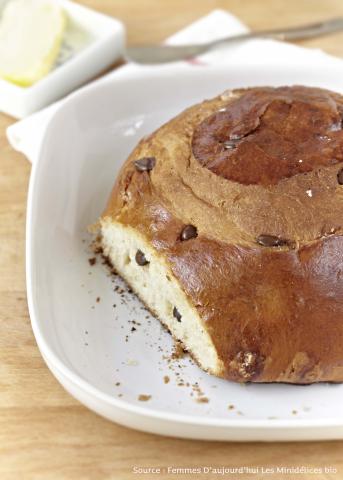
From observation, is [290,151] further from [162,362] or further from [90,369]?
[90,369]

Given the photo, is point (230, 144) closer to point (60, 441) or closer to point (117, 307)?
point (117, 307)

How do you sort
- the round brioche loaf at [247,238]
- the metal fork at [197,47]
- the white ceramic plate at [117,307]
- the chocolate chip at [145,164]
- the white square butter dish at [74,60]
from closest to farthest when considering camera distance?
the white ceramic plate at [117,307], the round brioche loaf at [247,238], the chocolate chip at [145,164], the white square butter dish at [74,60], the metal fork at [197,47]

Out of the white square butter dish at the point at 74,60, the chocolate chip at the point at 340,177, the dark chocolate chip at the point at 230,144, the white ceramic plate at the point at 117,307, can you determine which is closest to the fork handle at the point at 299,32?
the white square butter dish at the point at 74,60

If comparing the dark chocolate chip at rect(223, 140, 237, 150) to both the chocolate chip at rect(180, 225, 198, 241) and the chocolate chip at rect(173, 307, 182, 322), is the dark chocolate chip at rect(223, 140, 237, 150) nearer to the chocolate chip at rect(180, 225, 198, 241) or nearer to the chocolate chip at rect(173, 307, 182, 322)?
the chocolate chip at rect(180, 225, 198, 241)

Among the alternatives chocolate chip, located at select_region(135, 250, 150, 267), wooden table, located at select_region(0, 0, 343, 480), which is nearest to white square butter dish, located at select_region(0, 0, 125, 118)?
wooden table, located at select_region(0, 0, 343, 480)

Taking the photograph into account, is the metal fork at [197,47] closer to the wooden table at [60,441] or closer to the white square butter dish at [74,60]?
the white square butter dish at [74,60]

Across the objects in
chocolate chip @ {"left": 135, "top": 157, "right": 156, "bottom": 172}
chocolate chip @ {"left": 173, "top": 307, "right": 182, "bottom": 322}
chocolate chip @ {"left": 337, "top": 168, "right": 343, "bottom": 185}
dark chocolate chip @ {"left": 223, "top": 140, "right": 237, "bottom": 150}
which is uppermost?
dark chocolate chip @ {"left": 223, "top": 140, "right": 237, "bottom": 150}
